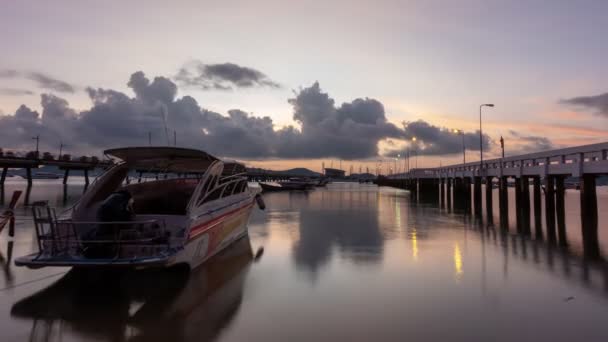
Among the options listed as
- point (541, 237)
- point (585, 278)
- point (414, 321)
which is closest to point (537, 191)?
point (541, 237)

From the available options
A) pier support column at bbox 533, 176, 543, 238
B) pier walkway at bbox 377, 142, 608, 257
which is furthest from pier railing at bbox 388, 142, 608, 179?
pier support column at bbox 533, 176, 543, 238

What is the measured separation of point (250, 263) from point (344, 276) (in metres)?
2.54

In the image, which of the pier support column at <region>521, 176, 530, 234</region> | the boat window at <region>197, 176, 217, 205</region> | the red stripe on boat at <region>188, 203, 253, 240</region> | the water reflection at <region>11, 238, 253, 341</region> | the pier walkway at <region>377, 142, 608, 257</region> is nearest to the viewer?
the water reflection at <region>11, 238, 253, 341</region>

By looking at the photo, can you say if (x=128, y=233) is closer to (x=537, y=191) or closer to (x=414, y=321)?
(x=414, y=321)

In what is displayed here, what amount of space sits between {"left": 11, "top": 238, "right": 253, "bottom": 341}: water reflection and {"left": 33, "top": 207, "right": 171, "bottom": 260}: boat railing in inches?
24.2

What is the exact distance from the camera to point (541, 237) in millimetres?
13586

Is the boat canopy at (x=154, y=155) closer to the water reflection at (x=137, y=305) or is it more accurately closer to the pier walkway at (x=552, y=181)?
the water reflection at (x=137, y=305)

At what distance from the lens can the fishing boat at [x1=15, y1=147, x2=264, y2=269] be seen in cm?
699

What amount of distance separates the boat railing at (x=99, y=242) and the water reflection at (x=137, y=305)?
614mm

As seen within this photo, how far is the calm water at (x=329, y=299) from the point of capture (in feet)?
16.8

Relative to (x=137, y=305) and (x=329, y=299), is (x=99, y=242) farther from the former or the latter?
(x=329, y=299)

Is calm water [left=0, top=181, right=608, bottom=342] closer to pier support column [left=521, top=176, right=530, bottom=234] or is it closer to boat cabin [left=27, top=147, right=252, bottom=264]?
boat cabin [left=27, top=147, right=252, bottom=264]

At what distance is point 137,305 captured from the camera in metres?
6.18

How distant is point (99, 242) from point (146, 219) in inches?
78.4
